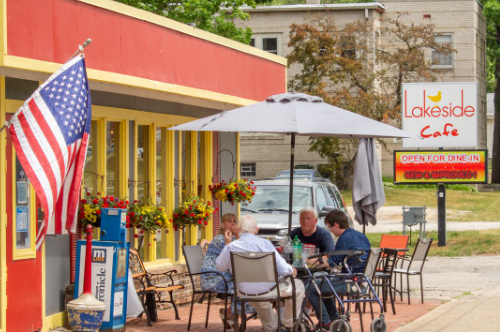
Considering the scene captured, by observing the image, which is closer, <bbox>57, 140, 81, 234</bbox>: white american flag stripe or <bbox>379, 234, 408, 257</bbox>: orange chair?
<bbox>57, 140, 81, 234</bbox>: white american flag stripe

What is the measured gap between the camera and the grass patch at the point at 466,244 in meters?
20.6

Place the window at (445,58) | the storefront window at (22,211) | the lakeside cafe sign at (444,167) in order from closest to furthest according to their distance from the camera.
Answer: the storefront window at (22,211) → the lakeside cafe sign at (444,167) → the window at (445,58)

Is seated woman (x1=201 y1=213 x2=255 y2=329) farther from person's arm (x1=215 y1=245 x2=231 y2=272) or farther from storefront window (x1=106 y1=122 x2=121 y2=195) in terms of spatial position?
storefront window (x1=106 y1=122 x2=121 y2=195)

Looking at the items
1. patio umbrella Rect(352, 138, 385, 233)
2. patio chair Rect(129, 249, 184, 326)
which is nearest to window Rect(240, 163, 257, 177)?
patio umbrella Rect(352, 138, 385, 233)

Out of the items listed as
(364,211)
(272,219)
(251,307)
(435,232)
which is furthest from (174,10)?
(251,307)

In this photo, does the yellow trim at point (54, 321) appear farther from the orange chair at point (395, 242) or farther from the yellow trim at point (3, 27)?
the orange chair at point (395, 242)

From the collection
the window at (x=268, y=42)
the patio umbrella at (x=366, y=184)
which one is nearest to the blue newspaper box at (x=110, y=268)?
the patio umbrella at (x=366, y=184)

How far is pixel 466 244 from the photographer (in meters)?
21.8

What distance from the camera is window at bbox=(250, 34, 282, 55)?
42594 mm

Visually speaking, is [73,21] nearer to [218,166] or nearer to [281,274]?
[281,274]

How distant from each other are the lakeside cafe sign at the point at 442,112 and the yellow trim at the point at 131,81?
31.1 feet

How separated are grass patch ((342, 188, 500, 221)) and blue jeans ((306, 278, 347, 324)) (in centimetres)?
2284

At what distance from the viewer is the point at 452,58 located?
4397 centimetres

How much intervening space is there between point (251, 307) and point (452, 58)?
3653 cm
